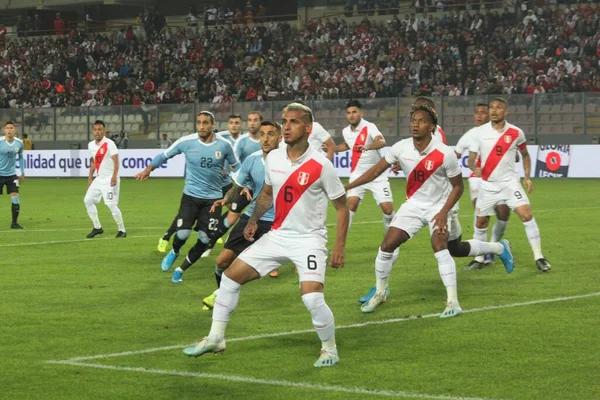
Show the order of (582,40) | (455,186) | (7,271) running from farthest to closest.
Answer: (582,40), (7,271), (455,186)

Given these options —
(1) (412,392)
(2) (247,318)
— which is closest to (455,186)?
(2) (247,318)

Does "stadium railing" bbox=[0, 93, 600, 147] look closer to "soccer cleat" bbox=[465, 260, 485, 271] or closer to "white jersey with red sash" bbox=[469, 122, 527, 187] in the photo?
"white jersey with red sash" bbox=[469, 122, 527, 187]

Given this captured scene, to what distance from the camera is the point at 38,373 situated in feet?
26.9

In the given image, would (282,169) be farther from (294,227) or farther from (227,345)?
(227,345)

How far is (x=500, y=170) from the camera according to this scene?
14547 millimetres

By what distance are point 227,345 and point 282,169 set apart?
1.75m

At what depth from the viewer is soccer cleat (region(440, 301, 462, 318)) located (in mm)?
10656

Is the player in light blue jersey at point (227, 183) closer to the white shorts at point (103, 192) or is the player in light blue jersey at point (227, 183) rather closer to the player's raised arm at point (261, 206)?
the white shorts at point (103, 192)

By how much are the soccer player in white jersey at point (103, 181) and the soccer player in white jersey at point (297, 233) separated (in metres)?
11.8

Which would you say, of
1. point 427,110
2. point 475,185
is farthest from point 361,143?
point 427,110

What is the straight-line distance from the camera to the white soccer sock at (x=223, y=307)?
8.41 m

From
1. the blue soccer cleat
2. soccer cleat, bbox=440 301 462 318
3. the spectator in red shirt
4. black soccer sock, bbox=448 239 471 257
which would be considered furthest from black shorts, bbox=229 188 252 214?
the spectator in red shirt

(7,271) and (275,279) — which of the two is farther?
(7,271)

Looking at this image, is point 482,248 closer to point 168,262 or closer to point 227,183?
point 168,262
